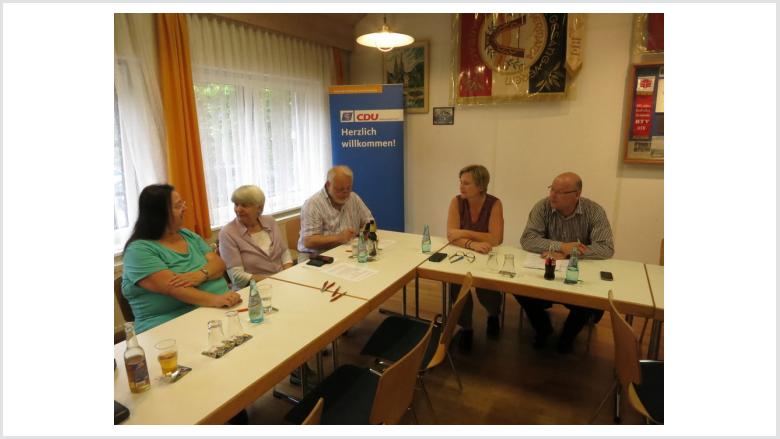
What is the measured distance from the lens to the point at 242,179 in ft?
12.3

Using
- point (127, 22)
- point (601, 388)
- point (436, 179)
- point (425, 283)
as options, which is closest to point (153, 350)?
point (601, 388)

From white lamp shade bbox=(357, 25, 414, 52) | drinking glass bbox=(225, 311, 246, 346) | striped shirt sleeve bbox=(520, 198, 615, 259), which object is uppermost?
white lamp shade bbox=(357, 25, 414, 52)

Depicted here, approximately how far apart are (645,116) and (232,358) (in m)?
3.82

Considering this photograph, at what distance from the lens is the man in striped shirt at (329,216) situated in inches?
107

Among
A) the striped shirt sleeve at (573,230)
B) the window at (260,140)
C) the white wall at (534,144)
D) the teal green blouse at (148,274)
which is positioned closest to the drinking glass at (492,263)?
the striped shirt sleeve at (573,230)

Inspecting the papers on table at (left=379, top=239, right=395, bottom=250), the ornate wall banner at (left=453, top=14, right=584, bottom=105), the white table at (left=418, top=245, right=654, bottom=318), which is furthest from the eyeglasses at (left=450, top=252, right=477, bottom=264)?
the ornate wall banner at (left=453, top=14, right=584, bottom=105)

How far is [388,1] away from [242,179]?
10.5ft

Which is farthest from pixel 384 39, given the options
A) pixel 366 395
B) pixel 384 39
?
pixel 366 395

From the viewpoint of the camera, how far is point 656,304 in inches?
66.6

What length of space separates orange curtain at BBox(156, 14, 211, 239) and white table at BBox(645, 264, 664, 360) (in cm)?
291

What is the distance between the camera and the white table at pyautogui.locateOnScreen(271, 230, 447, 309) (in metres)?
1.93

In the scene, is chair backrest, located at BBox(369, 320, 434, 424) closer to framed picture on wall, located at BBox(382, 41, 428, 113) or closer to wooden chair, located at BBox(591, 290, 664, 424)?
wooden chair, located at BBox(591, 290, 664, 424)

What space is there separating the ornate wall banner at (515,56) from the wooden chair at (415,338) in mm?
2668

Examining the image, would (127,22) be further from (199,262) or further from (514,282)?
(514,282)
